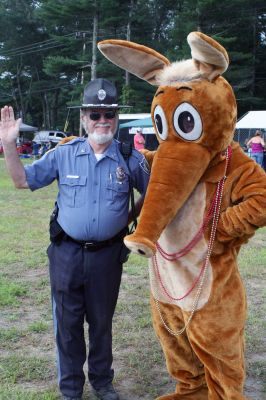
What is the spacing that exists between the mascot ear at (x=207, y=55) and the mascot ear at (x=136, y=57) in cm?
26

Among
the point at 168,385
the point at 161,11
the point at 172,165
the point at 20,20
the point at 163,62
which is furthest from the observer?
the point at 20,20

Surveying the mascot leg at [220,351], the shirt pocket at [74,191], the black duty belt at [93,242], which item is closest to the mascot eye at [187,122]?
the shirt pocket at [74,191]

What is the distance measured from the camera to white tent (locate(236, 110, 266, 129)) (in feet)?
59.0

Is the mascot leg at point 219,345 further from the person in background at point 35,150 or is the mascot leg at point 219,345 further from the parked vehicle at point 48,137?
the parked vehicle at point 48,137

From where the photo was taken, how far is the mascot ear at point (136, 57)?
2617 mm

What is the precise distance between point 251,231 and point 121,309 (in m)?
2.47

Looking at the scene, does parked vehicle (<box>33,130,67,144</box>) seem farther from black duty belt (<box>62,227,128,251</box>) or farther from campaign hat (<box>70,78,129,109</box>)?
black duty belt (<box>62,227,128,251</box>)

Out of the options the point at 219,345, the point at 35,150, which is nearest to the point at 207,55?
the point at 219,345

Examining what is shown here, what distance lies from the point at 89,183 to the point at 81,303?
2.39ft

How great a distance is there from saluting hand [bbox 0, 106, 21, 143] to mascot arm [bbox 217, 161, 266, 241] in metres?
1.21

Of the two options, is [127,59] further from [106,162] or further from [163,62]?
[106,162]

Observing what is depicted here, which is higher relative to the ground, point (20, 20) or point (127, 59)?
point (20, 20)

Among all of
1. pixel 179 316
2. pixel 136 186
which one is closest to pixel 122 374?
pixel 179 316

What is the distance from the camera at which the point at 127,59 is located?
2.67 m
